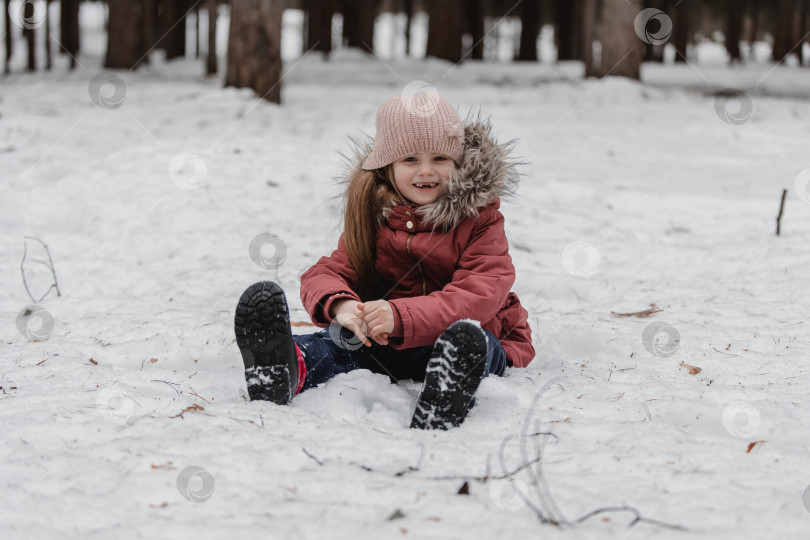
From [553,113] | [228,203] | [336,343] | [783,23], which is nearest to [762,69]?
[783,23]

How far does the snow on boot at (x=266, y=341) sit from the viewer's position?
7.47 feet

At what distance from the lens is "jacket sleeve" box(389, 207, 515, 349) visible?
2406 mm

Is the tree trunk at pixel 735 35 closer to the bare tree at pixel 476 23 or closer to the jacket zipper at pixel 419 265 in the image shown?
the bare tree at pixel 476 23

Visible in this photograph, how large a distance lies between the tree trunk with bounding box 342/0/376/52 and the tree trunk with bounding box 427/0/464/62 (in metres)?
2.20

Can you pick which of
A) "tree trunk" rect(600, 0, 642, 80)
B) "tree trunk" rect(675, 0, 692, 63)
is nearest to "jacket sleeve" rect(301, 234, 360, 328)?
"tree trunk" rect(600, 0, 642, 80)

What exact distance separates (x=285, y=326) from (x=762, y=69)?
1756 cm

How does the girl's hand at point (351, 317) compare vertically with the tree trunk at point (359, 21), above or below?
above

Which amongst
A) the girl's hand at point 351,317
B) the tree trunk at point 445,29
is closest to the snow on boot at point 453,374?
the girl's hand at point 351,317

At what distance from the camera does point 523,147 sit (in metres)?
6.65

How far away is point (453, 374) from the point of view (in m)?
Answer: 2.18

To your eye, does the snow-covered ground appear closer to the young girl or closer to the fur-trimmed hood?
the young girl

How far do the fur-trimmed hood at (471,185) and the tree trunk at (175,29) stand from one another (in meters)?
15.9

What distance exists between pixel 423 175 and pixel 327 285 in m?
0.50

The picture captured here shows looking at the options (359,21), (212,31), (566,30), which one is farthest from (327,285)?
(566,30)
